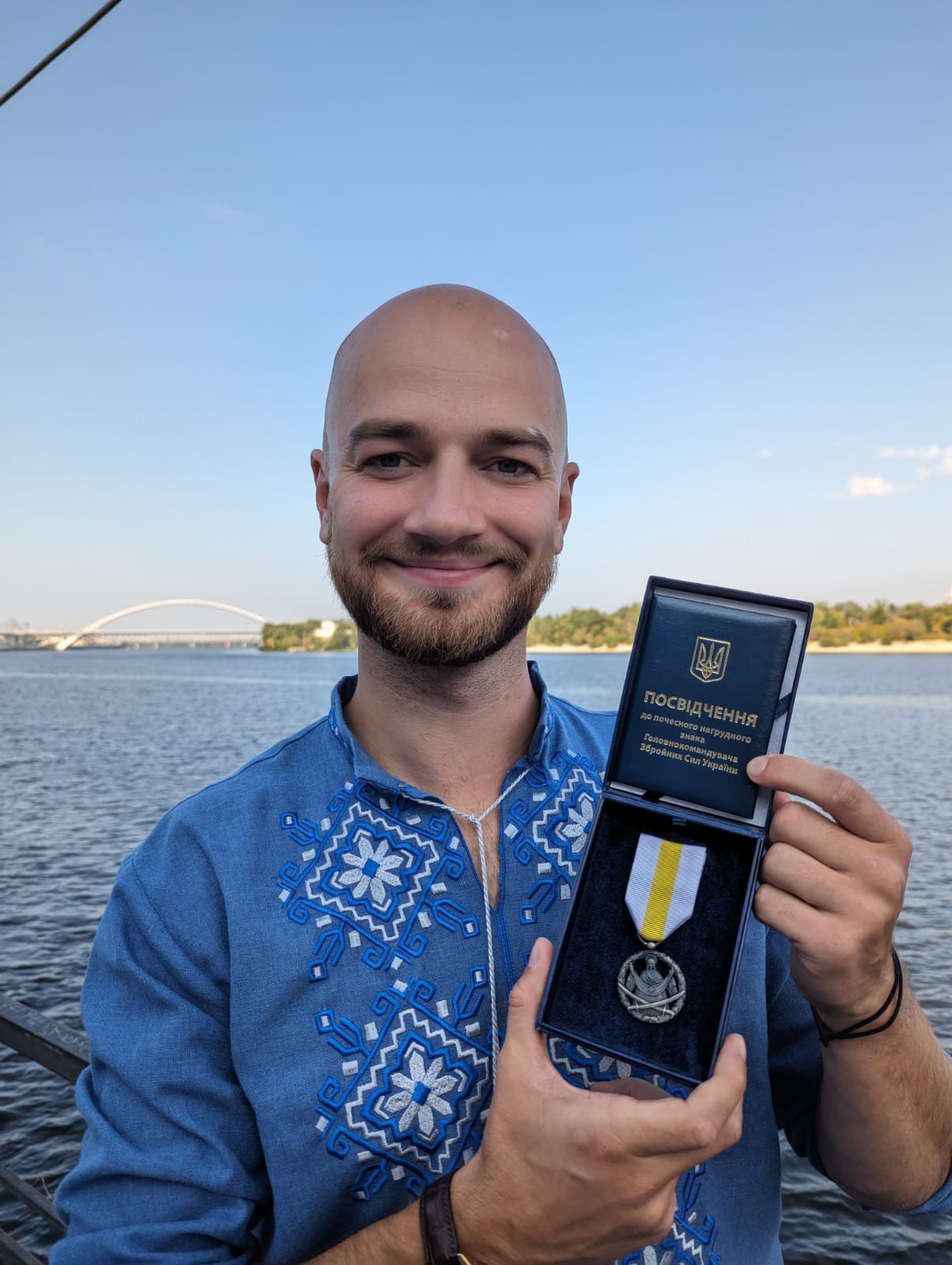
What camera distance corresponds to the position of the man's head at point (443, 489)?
186cm

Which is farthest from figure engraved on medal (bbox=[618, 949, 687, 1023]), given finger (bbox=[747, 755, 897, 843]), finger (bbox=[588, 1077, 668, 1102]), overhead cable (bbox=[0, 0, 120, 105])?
overhead cable (bbox=[0, 0, 120, 105])

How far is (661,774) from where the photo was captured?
1557mm

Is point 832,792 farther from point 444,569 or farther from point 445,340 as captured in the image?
point 445,340

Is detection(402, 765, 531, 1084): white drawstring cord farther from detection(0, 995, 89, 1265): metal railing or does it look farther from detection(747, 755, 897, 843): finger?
detection(0, 995, 89, 1265): metal railing

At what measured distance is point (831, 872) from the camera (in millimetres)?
1389

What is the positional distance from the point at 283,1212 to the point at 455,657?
3.63ft

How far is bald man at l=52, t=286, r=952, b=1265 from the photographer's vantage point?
1.38 m

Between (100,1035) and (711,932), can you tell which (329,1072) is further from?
(711,932)

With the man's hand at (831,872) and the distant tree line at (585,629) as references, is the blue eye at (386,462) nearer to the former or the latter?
the man's hand at (831,872)

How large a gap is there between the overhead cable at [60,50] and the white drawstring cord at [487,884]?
3.62 m

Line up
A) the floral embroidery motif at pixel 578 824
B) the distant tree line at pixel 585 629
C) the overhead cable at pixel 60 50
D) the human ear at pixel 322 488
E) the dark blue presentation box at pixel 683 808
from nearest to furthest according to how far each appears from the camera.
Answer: the dark blue presentation box at pixel 683 808 → the floral embroidery motif at pixel 578 824 → the human ear at pixel 322 488 → the overhead cable at pixel 60 50 → the distant tree line at pixel 585 629

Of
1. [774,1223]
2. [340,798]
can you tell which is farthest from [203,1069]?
[774,1223]

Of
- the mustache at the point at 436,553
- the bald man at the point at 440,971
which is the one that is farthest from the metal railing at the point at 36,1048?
the mustache at the point at 436,553

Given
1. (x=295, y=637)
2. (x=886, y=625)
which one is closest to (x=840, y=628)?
(x=886, y=625)
